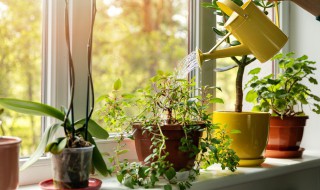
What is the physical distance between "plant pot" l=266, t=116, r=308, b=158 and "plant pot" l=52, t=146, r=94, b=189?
0.93 metres

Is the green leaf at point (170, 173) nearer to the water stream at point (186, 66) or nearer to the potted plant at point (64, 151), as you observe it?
the potted plant at point (64, 151)

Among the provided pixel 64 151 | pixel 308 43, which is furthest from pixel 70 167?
pixel 308 43

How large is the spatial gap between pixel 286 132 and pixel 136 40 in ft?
2.27

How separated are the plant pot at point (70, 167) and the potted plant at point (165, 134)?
0.17 m

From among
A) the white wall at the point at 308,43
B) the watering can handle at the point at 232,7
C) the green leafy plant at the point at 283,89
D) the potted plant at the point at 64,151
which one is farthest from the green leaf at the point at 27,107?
the white wall at the point at 308,43

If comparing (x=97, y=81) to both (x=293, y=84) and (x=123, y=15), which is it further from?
(x=293, y=84)

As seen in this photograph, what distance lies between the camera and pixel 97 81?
1374 millimetres

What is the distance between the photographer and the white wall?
6.59 ft

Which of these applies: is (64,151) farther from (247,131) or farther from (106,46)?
(247,131)

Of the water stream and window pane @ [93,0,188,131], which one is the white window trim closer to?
window pane @ [93,0,188,131]

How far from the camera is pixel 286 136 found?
173 cm

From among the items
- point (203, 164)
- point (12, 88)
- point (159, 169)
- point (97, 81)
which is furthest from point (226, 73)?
point (12, 88)

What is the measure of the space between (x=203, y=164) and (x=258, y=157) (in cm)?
20

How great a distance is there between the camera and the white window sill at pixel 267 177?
4.22 ft
